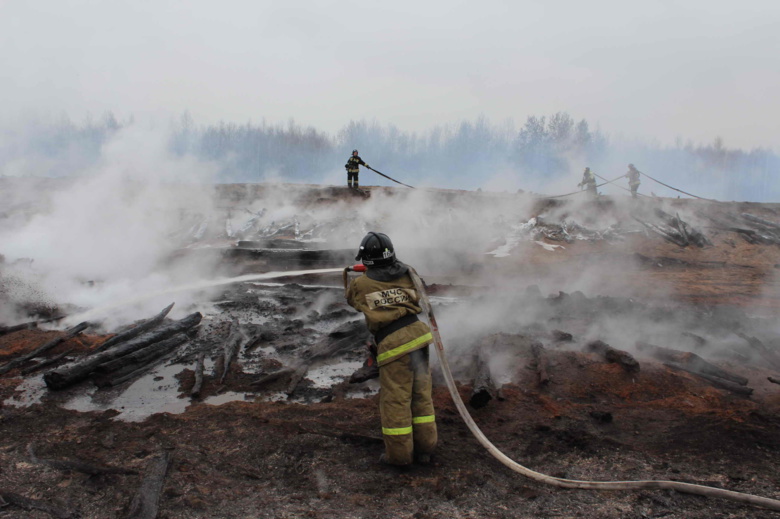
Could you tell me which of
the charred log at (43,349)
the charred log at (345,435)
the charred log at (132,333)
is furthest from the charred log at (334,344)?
the charred log at (43,349)

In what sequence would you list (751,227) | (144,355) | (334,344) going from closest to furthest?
(144,355)
(334,344)
(751,227)

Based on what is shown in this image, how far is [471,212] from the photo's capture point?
18.2 metres

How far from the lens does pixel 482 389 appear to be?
4.32 m

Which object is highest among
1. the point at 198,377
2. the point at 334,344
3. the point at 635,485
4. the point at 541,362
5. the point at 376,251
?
the point at 376,251

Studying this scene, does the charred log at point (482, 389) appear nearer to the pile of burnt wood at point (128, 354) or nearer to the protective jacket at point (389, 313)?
the protective jacket at point (389, 313)

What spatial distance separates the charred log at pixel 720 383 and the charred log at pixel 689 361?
0.06 metres

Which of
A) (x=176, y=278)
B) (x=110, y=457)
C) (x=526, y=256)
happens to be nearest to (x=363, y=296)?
(x=110, y=457)

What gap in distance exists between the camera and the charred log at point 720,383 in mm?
4695

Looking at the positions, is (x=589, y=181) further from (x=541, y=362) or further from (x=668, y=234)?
(x=541, y=362)

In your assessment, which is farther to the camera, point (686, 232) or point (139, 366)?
point (686, 232)

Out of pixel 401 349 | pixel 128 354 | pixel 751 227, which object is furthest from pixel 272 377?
pixel 751 227

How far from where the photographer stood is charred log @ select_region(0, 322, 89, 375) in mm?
5309

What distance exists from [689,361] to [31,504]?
656 centimetres

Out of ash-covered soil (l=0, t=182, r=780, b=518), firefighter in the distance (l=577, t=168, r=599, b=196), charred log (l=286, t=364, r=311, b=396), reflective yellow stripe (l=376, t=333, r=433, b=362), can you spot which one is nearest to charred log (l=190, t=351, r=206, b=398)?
ash-covered soil (l=0, t=182, r=780, b=518)
